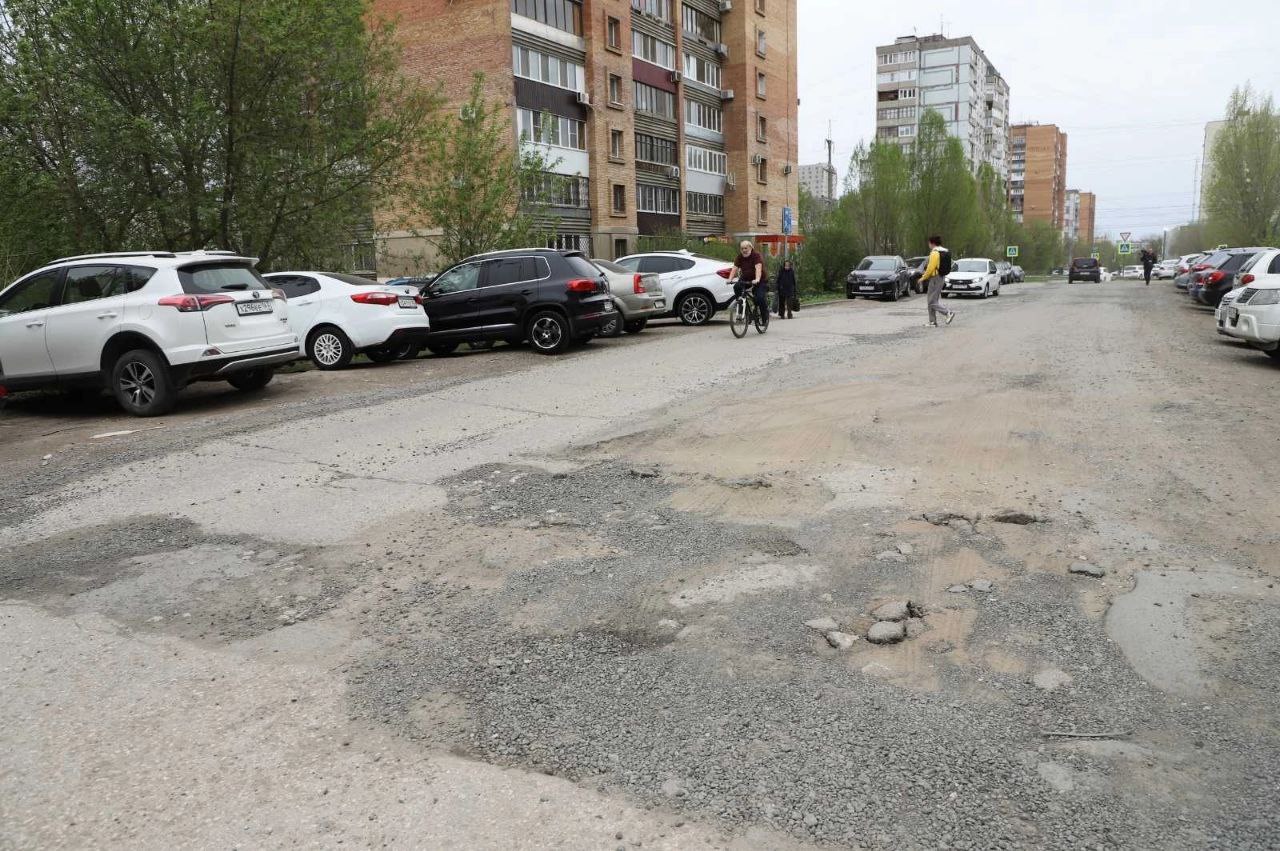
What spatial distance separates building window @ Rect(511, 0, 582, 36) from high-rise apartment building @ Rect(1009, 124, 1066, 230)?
4816 inches

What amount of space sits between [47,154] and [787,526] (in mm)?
16361

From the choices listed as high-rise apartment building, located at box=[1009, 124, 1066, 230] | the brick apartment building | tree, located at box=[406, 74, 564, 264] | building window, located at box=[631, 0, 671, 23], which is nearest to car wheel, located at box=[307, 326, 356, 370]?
tree, located at box=[406, 74, 564, 264]

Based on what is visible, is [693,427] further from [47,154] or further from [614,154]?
[614,154]

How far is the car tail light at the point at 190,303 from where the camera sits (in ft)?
32.5

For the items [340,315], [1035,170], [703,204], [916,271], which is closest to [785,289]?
[340,315]

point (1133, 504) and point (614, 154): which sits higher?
point (614, 154)

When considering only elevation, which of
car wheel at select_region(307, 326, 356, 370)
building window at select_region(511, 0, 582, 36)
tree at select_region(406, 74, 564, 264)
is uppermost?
building window at select_region(511, 0, 582, 36)

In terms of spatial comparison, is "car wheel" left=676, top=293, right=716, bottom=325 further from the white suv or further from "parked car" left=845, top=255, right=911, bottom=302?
"parked car" left=845, top=255, right=911, bottom=302

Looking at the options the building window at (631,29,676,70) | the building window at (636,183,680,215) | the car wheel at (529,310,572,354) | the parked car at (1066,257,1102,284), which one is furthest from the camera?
the parked car at (1066,257,1102,284)

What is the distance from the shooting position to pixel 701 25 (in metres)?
55.2

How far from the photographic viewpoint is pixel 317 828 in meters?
2.68

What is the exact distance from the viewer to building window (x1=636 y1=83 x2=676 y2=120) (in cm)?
4841

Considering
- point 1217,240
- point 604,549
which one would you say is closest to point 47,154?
point 604,549

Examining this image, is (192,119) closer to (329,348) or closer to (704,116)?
(329,348)
